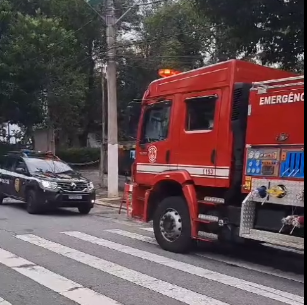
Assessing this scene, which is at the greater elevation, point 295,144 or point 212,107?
point 212,107

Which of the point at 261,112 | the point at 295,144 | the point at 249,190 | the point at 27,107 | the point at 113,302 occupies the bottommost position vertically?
the point at 113,302

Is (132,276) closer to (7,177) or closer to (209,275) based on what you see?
(209,275)

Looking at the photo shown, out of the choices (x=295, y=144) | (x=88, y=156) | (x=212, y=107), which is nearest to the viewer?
(x=295, y=144)

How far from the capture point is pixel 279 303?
5.75 meters

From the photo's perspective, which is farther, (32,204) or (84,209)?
(84,209)

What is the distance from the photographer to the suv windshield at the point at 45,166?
47.0 ft

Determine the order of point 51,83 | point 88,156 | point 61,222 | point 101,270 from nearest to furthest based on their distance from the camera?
point 101,270, point 61,222, point 51,83, point 88,156

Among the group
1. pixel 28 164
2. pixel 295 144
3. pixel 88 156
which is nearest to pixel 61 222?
pixel 28 164

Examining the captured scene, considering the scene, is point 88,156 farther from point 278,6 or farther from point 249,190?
point 249,190

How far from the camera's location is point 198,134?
827cm

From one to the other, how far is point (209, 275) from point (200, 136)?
226 centimetres

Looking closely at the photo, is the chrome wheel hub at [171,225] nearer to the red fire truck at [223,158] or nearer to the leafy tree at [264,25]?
the red fire truck at [223,158]

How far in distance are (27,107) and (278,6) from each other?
55.2 feet

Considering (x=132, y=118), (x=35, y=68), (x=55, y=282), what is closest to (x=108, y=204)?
(x=132, y=118)
